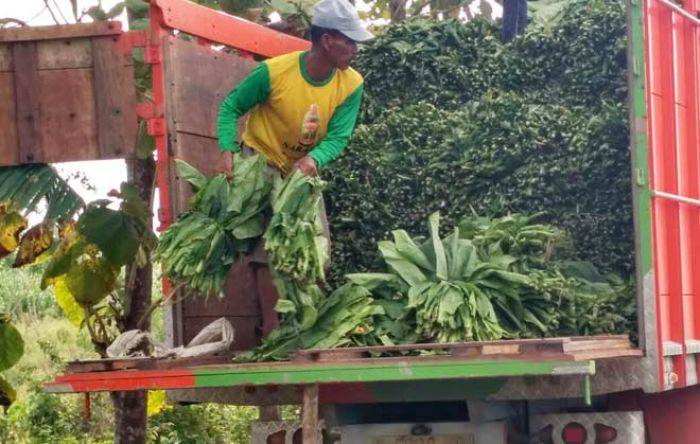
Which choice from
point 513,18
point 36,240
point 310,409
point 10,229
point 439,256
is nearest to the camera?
point 310,409

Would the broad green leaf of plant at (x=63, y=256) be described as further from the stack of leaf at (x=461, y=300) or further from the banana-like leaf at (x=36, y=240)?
the stack of leaf at (x=461, y=300)

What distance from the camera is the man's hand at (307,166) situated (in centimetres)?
553

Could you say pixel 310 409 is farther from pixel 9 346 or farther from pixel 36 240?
pixel 9 346

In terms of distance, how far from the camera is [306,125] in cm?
583

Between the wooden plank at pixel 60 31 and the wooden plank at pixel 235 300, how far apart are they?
1.17 meters

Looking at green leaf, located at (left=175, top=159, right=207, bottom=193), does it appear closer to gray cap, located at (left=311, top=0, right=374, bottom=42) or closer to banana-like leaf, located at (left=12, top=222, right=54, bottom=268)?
gray cap, located at (left=311, top=0, right=374, bottom=42)

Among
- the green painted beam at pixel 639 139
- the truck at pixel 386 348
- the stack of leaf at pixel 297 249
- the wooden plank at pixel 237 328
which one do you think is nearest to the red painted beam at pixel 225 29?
the truck at pixel 386 348

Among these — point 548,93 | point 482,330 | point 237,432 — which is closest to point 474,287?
point 482,330

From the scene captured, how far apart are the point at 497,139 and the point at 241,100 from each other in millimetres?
1174

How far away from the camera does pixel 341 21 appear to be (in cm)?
563

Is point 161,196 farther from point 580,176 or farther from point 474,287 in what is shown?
point 580,176

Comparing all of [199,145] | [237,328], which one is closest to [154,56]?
[199,145]

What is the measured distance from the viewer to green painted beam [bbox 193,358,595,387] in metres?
4.05

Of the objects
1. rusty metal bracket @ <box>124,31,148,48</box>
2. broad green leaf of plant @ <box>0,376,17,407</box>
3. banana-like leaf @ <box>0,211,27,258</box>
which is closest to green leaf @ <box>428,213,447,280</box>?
rusty metal bracket @ <box>124,31,148,48</box>
